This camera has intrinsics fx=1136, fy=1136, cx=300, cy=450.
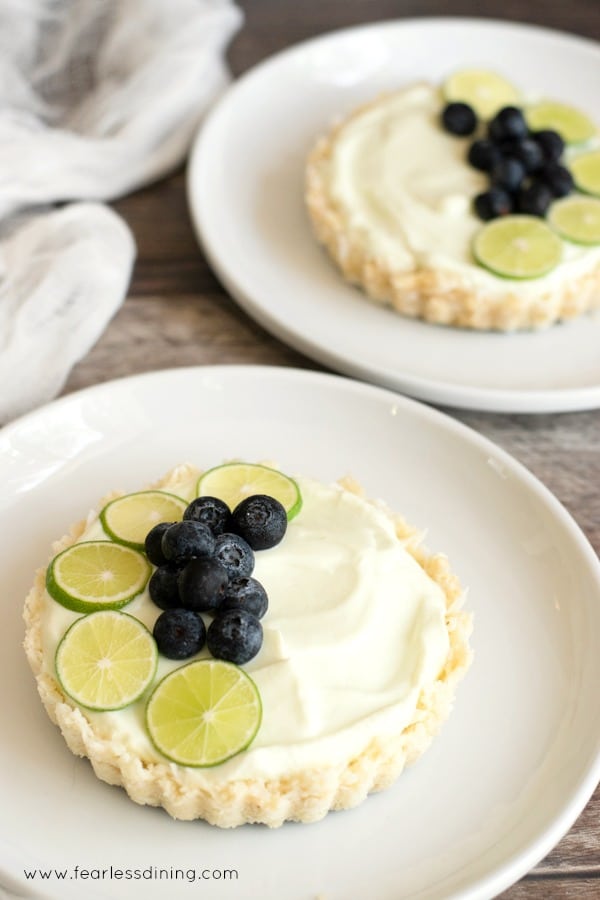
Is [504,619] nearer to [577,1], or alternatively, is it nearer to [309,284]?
[309,284]

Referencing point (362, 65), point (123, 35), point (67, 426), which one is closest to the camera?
point (67, 426)

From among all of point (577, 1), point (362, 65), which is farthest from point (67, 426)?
point (577, 1)

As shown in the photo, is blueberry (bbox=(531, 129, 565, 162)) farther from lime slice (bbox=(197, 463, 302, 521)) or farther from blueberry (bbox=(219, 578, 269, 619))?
blueberry (bbox=(219, 578, 269, 619))

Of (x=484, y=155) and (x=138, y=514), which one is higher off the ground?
(x=484, y=155)

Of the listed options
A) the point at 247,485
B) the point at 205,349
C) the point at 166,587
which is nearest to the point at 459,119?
the point at 205,349

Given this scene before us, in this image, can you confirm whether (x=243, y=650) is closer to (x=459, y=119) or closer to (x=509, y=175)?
(x=509, y=175)

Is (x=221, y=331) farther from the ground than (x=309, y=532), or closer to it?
closer to it

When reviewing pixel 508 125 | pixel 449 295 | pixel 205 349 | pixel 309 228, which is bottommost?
pixel 205 349
